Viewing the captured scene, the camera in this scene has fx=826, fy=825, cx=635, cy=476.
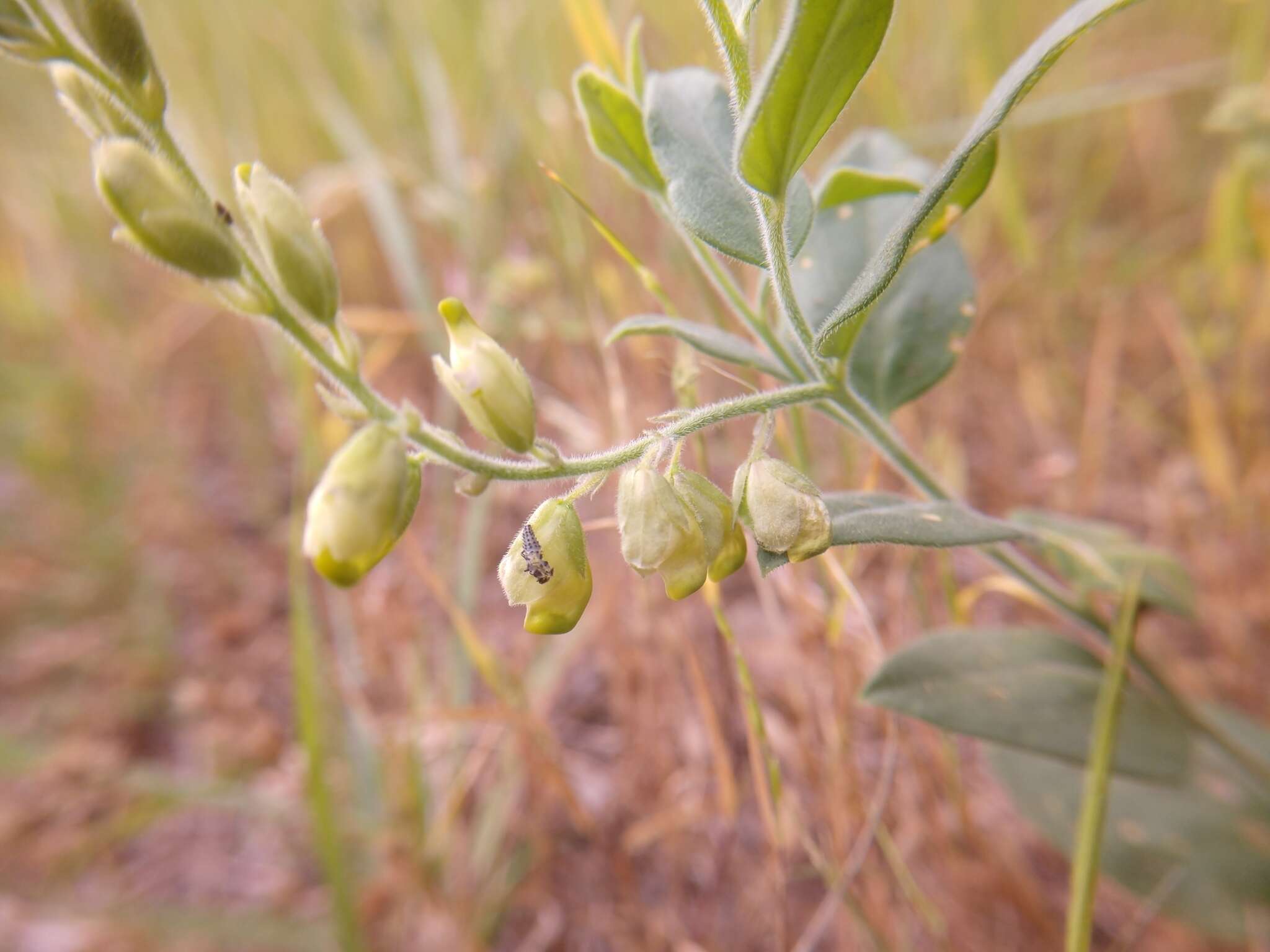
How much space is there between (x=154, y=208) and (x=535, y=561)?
0.96ft

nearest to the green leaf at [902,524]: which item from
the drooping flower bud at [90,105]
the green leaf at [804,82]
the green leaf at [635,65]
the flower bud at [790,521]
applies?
the flower bud at [790,521]

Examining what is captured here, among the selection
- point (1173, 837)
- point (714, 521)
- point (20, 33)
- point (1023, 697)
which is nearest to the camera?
point (20, 33)

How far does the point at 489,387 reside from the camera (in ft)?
1.66

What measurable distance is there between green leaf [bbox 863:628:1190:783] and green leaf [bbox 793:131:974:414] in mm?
250

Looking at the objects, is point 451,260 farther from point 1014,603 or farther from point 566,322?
point 1014,603

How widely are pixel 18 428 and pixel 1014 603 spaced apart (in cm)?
247

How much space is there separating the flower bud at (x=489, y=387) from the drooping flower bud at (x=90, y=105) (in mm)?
219

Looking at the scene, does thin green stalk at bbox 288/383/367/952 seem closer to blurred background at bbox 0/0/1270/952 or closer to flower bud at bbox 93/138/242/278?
blurred background at bbox 0/0/1270/952

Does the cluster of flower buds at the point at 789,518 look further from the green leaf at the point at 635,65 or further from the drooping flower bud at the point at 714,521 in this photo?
the green leaf at the point at 635,65

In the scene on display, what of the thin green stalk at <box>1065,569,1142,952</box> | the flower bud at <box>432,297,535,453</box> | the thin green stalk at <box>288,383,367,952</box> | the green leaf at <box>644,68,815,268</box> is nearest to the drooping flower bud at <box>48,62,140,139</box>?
the flower bud at <box>432,297,535,453</box>

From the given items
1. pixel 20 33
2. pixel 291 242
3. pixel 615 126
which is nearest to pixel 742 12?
pixel 615 126

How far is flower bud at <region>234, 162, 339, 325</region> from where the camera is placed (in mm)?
487

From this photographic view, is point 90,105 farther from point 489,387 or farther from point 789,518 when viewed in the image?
point 789,518

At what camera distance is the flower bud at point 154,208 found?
0.44 metres
